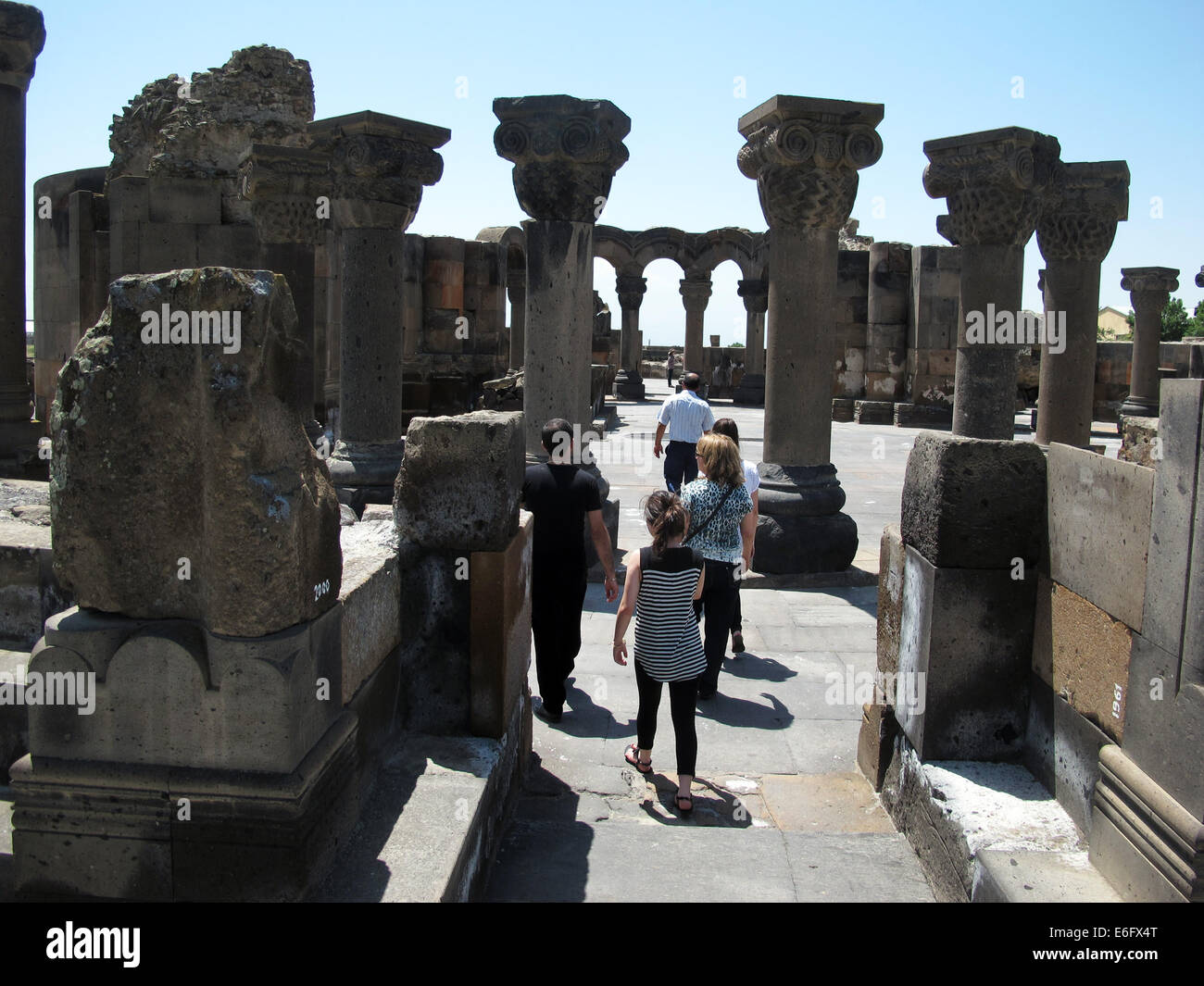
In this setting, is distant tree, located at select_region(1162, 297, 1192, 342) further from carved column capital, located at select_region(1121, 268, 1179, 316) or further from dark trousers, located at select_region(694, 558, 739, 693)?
dark trousers, located at select_region(694, 558, 739, 693)

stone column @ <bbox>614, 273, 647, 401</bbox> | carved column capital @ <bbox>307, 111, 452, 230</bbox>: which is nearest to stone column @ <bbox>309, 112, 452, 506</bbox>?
carved column capital @ <bbox>307, 111, 452, 230</bbox>

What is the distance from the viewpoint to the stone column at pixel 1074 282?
31.1ft

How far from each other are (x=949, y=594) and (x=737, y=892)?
1256 mm

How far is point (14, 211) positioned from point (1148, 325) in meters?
19.3

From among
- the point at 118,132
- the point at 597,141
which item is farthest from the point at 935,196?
the point at 118,132

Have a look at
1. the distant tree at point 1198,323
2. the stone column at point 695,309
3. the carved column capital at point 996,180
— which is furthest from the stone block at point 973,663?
the distant tree at point 1198,323

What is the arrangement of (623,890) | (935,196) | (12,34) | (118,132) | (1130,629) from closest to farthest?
(1130,629) → (623,890) → (935,196) → (12,34) → (118,132)

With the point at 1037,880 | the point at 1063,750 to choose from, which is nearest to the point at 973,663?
the point at 1063,750

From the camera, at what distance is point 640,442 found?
53.0 feet

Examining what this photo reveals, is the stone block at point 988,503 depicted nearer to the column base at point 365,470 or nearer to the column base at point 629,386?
the column base at point 365,470

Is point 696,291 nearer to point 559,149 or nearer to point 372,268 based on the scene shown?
point 372,268

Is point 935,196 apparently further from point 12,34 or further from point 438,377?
point 438,377

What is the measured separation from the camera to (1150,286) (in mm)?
20031

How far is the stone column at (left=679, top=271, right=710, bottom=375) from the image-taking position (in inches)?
1167
